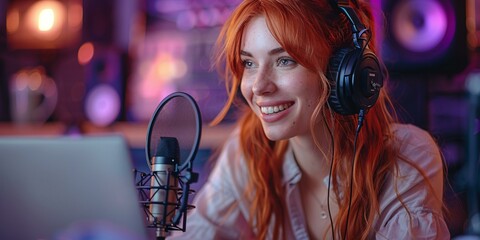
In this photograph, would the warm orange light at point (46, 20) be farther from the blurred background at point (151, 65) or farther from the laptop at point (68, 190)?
the laptop at point (68, 190)

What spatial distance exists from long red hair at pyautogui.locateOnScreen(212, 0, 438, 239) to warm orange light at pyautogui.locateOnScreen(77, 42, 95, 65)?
6.03 feet

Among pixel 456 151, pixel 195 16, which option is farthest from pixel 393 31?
pixel 195 16

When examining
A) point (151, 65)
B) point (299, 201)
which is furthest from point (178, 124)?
point (151, 65)

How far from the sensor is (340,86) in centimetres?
101

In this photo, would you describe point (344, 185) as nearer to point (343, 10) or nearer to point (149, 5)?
point (343, 10)

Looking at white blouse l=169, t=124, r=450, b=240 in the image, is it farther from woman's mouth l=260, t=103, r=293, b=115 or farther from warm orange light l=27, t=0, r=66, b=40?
warm orange light l=27, t=0, r=66, b=40

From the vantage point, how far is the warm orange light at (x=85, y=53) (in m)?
3.02

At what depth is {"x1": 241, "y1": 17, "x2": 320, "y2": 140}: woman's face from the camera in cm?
110

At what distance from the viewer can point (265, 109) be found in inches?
44.5

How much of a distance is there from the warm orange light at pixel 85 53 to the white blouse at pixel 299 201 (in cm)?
168

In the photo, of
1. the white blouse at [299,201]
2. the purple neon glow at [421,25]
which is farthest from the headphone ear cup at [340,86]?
the purple neon glow at [421,25]

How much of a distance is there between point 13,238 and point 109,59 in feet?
6.51

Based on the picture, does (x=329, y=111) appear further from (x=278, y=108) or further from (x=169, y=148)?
(x=169, y=148)

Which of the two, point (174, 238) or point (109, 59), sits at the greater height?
point (109, 59)
